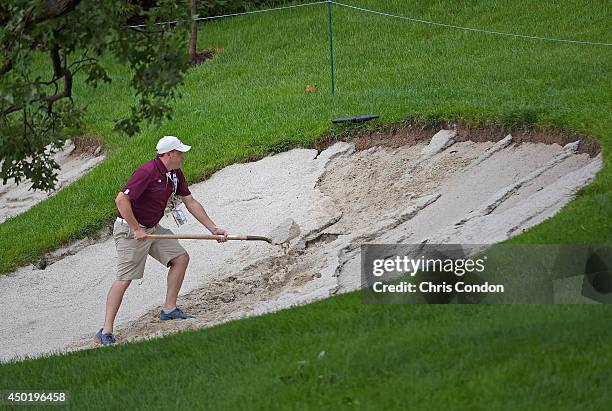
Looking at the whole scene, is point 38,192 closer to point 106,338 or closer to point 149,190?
point 106,338

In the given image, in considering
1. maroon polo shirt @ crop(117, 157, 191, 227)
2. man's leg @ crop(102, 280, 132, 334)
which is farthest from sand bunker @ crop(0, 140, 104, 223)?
maroon polo shirt @ crop(117, 157, 191, 227)

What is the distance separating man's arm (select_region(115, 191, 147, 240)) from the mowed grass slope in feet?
13.2

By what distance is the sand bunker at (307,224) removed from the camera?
12.4m

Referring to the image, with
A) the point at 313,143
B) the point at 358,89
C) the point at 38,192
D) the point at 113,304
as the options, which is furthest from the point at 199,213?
the point at 38,192

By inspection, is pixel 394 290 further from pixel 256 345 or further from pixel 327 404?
pixel 327 404

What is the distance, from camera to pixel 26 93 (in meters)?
9.41

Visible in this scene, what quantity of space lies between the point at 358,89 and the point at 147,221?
798 cm

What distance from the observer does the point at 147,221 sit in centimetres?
1174

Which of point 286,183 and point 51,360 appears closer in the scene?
point 51,360

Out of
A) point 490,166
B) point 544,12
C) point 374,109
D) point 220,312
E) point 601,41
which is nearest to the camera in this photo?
point 220,312

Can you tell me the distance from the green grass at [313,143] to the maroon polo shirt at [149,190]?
1.79m

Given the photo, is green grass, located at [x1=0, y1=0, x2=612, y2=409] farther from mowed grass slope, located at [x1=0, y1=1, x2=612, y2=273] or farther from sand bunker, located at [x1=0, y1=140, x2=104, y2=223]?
sand bunker, located at [x1=0, y1=140, x2=104, y2=223]

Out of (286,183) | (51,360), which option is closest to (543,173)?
(286,183)

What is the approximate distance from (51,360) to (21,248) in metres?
6.26
